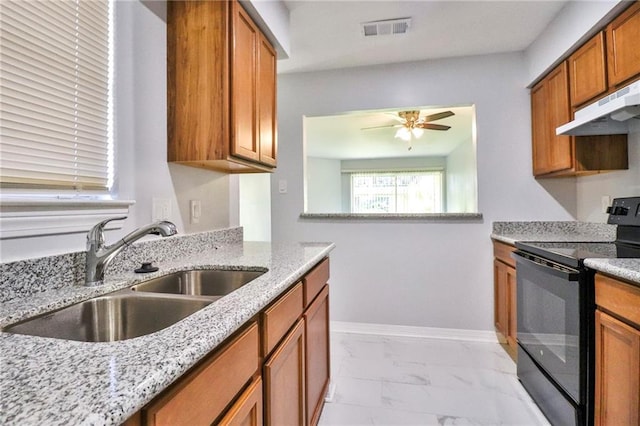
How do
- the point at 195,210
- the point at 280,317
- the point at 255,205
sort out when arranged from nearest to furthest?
1. the point at 280,317
2. the point at 195,210
3. the point at 255,205

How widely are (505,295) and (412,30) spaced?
2.07m

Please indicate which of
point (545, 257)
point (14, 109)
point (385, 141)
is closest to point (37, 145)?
point (14, 109)

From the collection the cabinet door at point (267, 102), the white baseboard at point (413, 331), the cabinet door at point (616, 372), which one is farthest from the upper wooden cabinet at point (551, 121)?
the cabinet door at point (267, 102)

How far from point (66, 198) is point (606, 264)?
6.61 feet

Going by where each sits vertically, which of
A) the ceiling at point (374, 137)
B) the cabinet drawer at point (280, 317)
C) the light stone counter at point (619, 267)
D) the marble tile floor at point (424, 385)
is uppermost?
the ceiling at point (374, 137)

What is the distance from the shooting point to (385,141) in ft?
20.1

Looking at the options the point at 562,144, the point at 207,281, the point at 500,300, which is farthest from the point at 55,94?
the point at 500,300

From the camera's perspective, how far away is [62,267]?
1.03 m

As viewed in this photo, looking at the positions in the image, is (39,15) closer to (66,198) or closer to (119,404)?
(66,198)

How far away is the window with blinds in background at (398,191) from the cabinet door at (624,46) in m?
6.30

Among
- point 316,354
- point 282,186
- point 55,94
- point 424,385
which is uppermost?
point 55,94

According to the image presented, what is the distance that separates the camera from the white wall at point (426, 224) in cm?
270

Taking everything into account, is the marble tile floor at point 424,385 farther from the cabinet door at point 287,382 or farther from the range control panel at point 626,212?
the range control panel at point 626,212

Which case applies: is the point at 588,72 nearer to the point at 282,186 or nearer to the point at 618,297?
the point at 618,297
